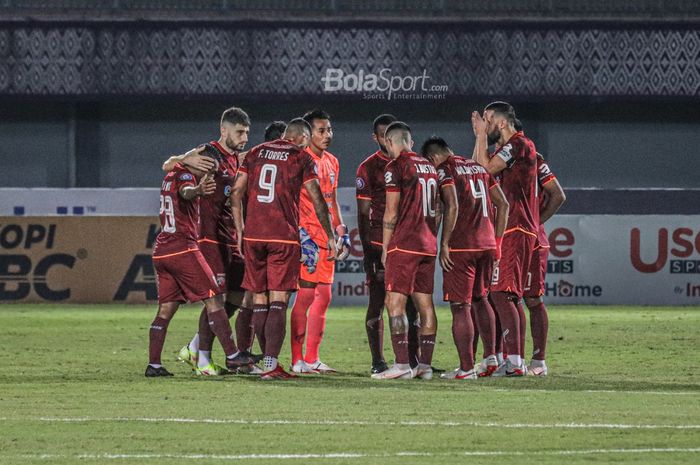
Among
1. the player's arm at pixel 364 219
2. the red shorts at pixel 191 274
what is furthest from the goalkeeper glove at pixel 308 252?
the red shorts at pixel 191 274

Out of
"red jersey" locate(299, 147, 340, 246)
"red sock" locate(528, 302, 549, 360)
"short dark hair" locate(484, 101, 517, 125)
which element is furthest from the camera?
"red jersey" locate(299, 147, 340, 246)

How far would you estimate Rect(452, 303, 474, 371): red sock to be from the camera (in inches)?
455

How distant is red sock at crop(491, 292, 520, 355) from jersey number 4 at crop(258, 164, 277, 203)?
7.21 feet

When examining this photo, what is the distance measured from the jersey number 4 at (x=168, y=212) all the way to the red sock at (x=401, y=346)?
2086 millimetres

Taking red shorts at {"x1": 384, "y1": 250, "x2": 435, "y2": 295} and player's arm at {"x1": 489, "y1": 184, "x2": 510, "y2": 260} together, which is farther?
player's arm at {"x1": 489, "y1": 184, "x2": 510, "y2": 260}

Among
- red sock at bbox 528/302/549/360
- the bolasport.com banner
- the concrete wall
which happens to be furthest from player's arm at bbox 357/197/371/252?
the concrete wall

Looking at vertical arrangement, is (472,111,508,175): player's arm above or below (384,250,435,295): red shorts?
above

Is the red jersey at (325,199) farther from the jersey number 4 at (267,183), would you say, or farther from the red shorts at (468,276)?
the red shorts at (468,276)

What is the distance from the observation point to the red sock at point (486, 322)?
1196cm

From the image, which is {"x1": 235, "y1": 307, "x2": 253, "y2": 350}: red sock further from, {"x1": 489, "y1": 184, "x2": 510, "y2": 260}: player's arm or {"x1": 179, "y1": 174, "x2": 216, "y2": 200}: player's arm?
{"x1": 489, "y1": 184, "x2": 510, "y2": 260}: player's arm

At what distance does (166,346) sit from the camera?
15.5 meters

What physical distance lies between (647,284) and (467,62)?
10.1m

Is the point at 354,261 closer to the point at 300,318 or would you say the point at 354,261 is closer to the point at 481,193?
the point at 300,318

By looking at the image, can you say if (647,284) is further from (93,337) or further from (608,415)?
(608,415)
